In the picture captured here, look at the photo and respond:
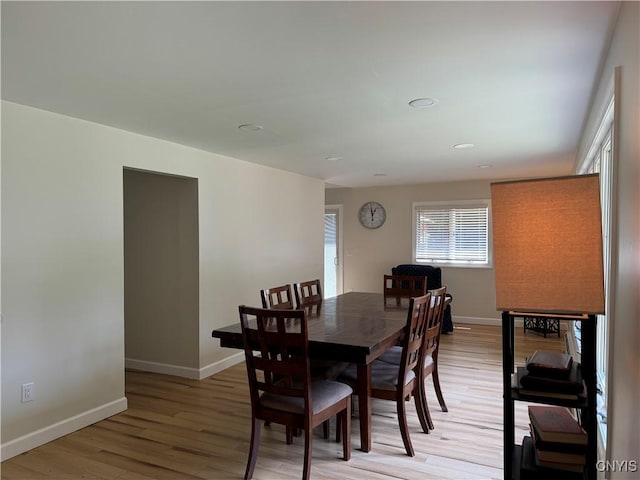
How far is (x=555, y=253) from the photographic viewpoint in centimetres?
145

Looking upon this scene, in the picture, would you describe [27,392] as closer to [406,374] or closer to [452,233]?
[406,374]

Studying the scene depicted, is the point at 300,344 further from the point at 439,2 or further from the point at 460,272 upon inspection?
the point at 460,272

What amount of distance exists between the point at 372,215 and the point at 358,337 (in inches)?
203

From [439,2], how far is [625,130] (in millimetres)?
805

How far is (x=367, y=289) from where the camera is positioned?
7621 mm

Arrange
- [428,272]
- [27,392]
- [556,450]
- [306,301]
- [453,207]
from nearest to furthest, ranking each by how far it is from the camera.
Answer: [556,450] < [27,392] < [306,301] < [428,272] < [453,207]

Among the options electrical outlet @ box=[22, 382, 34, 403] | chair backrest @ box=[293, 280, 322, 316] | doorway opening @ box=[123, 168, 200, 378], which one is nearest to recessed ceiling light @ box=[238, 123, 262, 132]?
doorway opening @ box=[123, 168, 200, 378]

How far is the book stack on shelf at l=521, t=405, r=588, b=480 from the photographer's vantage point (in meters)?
1.52

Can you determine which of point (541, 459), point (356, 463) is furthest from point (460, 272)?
point (541, 459)

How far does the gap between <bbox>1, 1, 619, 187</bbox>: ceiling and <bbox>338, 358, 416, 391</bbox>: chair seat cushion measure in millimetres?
1779

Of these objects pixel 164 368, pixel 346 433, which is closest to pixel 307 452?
pixel 346 433

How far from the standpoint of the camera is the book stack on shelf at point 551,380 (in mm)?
1491

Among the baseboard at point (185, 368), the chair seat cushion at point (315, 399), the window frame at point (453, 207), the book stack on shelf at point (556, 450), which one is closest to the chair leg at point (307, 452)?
the chair seat cushion at point (315, 399)

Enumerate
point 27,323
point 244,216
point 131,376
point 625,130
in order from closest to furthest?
point 625,130
point 27,323
point 131,376
point 244,216
